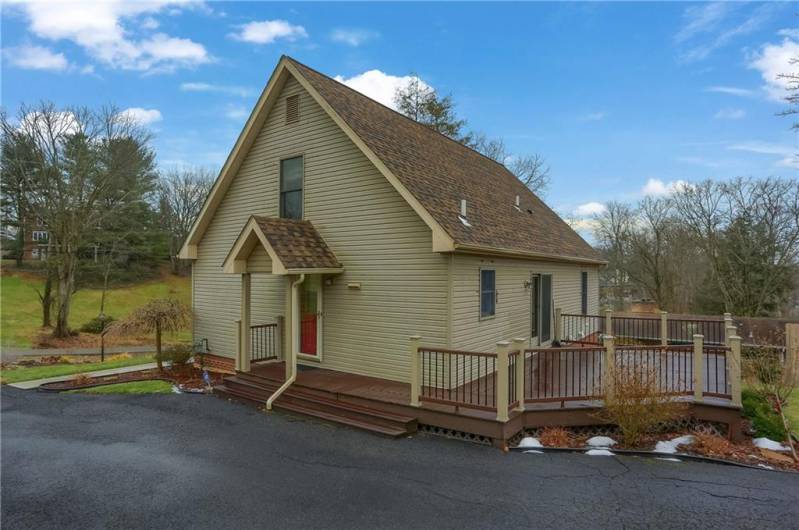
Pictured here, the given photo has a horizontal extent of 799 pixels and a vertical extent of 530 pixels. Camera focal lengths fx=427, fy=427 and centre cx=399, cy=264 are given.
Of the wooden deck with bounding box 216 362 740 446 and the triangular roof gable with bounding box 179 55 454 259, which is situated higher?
the triangular roof gable with bounding box 179 55 454 259

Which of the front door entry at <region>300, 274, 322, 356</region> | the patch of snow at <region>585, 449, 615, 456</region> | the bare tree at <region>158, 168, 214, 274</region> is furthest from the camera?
the bare tree at <region>158, 168, 214, 274</region>

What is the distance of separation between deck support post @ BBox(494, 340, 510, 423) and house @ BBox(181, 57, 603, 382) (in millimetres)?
1538

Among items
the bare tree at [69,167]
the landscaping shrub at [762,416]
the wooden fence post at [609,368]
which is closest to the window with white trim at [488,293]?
the wooden fence post at [609,368]

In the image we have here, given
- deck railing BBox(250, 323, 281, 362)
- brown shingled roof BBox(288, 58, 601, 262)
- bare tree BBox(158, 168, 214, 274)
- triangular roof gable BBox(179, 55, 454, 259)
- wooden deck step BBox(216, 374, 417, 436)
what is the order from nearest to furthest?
1. wooden deck step BBox(216, 374, 417, 436)
2. triangular roof gable BBox(179, 55, 454, 259)
3. brown shingled roof BBox(288, 58, 601, 262)
4. deck railing BBox(250, 323, 281, 362)
5. bare tree BBox(158, 168, 214, 274)

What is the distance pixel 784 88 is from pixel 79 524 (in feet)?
51.7

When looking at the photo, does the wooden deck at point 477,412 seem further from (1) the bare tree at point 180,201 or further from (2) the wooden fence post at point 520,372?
(1) the bare tree at point 180,201

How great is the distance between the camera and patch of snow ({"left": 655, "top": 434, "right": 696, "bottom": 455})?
6234 millimetres

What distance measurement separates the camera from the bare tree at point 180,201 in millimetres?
39156

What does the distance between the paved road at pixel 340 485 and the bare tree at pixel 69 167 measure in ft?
57.1

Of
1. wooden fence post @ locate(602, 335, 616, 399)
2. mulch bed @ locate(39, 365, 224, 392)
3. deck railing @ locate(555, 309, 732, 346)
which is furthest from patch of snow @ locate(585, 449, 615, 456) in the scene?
mulch bed @ locate(39, 365, 224, 392)

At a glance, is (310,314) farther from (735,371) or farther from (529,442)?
(735,371)

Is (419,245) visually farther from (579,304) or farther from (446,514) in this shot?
(579,304)

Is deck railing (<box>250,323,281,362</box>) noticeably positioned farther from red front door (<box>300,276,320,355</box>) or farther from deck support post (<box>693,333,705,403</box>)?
deck support post (<box>693,333,705,403</box>)

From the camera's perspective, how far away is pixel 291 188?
35.8 ft
